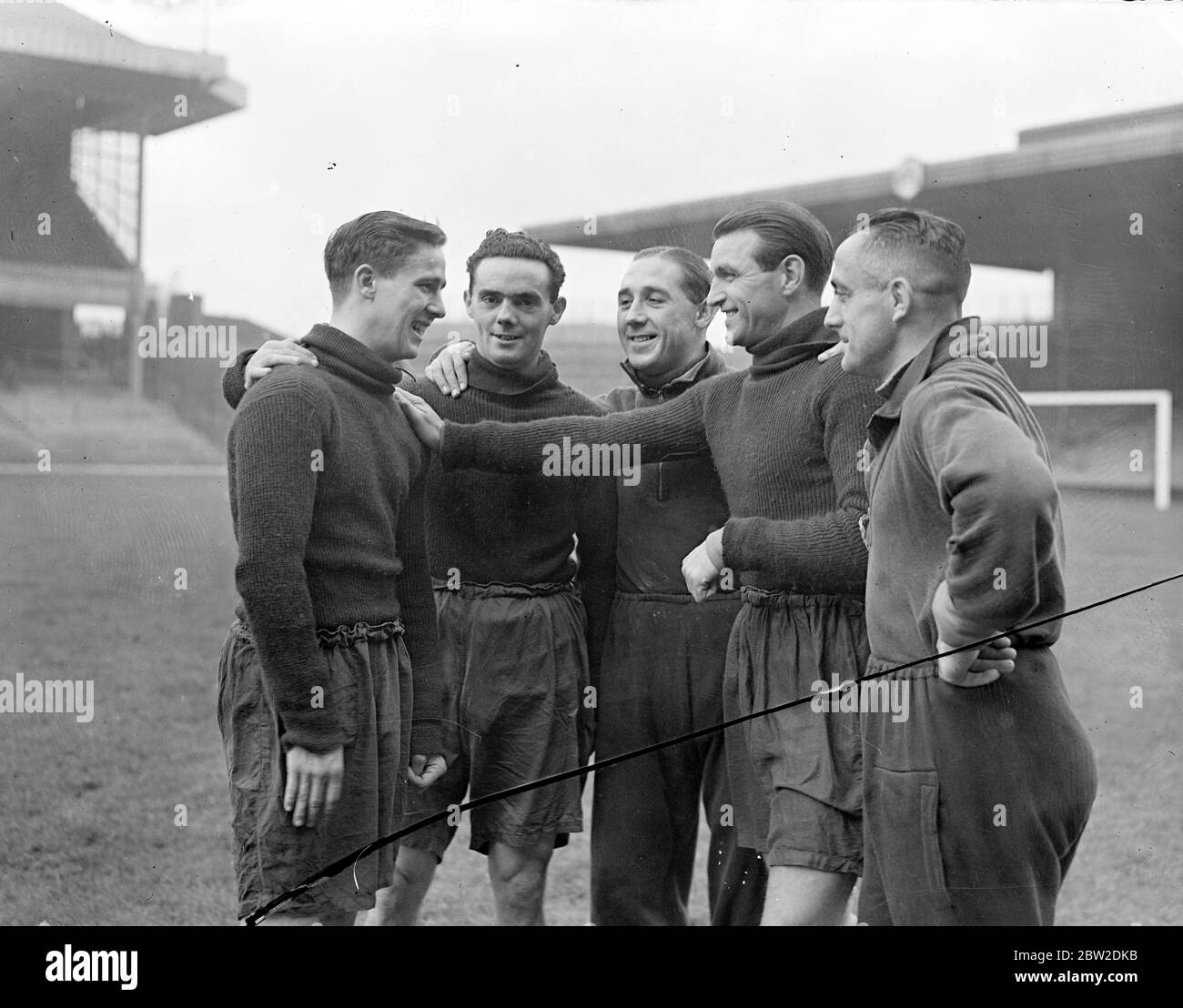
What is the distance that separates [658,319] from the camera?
1830 mm

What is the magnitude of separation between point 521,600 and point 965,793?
699mm

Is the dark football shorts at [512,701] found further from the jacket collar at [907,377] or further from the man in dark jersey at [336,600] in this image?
the jacket collar at [907,377]

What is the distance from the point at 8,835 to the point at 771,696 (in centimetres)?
123

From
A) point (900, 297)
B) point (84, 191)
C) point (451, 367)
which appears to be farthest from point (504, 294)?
point (84, 191)

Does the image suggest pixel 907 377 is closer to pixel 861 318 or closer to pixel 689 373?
pixel 861 318

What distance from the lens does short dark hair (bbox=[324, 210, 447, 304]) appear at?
1.78 meters

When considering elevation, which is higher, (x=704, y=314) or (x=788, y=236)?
(x=788, y=236)

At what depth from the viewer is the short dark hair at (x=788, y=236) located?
1.79m

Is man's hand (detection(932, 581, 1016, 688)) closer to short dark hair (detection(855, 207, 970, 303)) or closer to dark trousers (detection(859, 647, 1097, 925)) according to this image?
dark trousers (detection(859, 647, 1097, 925))

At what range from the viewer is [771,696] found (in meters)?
1.81

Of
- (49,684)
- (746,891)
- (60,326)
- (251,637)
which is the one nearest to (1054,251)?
(746,891)

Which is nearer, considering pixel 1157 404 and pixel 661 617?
pixel 661 617

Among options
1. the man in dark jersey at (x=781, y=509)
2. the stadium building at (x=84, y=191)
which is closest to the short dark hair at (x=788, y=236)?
the man in dark jersey at (x=781, y=509)

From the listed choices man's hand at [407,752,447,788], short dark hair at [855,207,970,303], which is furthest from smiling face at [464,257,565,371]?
man's hand at [407,752,447,788]
